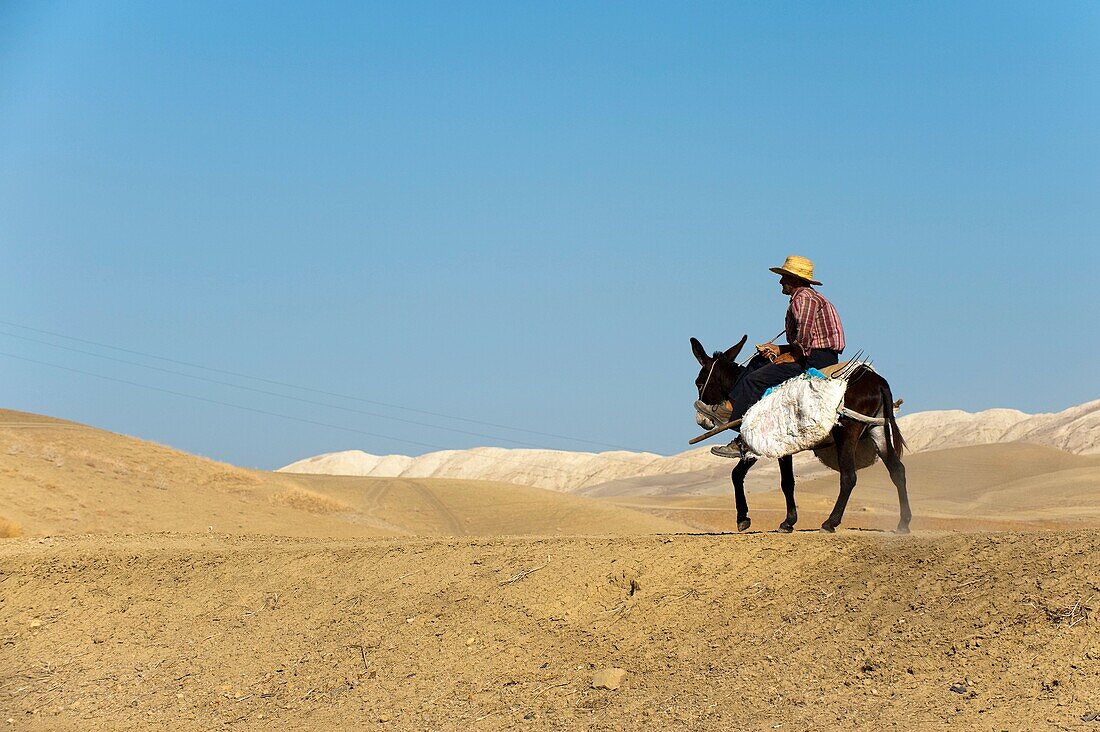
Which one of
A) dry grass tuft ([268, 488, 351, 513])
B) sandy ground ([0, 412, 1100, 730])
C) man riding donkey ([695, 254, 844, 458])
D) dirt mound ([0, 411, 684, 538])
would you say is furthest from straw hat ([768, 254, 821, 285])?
dry grass tuft ([268, 488, 351, 513])

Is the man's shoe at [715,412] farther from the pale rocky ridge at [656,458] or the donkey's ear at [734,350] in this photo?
the pale rocky ridge at [656,458]

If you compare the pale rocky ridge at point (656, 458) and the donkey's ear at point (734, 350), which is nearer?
the donkey's ear at point (734, 350)

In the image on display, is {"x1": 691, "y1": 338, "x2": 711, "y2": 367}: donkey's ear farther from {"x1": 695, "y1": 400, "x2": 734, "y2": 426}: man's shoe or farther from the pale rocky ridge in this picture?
the pale rocky ridge

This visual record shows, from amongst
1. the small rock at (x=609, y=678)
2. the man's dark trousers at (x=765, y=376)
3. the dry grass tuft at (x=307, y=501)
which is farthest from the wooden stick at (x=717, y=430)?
the dry grass tuft at (x=307, y=501)

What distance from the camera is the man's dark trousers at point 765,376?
39.5 ft

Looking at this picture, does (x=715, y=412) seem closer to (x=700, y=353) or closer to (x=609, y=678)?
(x=700, y=353)

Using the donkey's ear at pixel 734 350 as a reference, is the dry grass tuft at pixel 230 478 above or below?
below

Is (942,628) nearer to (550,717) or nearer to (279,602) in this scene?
(550,717)

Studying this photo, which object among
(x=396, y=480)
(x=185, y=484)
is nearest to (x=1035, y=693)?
(x=185, y=484)

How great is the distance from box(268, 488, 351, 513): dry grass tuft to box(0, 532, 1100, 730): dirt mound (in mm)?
21483

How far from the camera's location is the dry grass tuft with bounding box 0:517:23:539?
23.1 meters

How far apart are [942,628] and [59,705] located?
859cm

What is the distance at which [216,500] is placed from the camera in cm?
3222

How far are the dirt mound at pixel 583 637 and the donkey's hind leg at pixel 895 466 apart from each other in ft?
4.55
